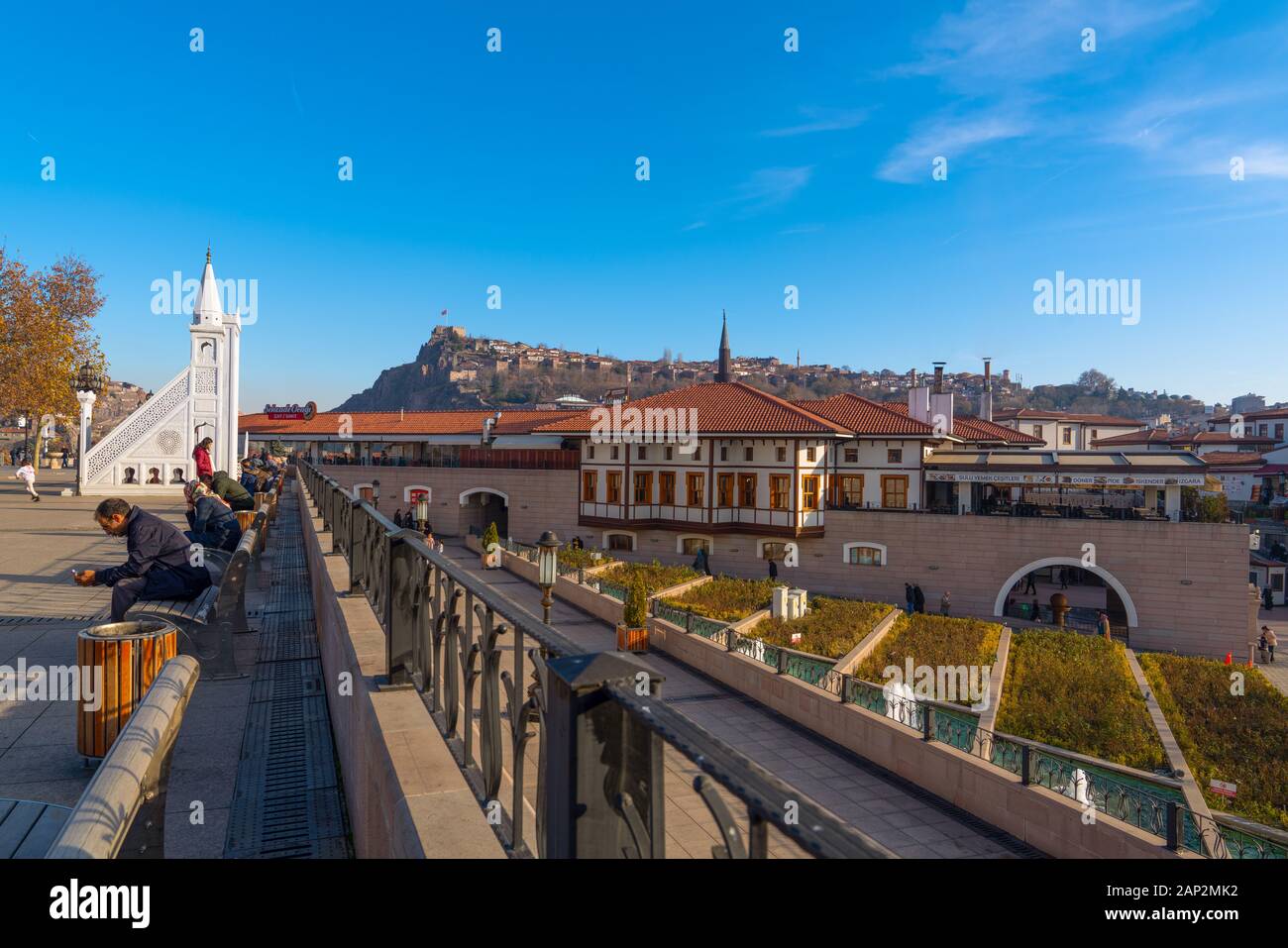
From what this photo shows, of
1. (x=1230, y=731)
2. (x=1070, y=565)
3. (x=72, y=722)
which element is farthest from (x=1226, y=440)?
(x=72, y=722)

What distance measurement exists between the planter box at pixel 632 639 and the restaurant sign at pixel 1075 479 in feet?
59.9

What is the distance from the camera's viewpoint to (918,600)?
29.0 m

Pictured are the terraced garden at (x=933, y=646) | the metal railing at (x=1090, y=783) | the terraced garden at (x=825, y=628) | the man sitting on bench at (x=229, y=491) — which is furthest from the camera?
the terraced garden at (x=825, y=628)

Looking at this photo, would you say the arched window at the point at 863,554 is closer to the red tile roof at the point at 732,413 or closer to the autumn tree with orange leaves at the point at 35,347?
the red tile roof at the point at 732,413

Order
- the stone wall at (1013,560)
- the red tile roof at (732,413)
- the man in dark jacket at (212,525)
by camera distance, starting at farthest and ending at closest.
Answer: the red tile roof at (732,413) → the stone wall at (1013,560) → the man in dark jacket at (212,525)

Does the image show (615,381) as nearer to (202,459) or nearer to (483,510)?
(483,510)

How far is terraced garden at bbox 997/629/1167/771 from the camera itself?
12703 mm

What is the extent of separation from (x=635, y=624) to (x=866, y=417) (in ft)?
66.6

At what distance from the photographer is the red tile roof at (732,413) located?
106 feet

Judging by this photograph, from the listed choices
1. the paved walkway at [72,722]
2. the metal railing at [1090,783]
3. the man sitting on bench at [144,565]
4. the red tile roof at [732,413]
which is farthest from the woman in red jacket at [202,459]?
the red tile roof at [732,413]

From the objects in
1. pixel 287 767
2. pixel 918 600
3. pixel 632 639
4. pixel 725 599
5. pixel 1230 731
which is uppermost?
pixel 287 767
